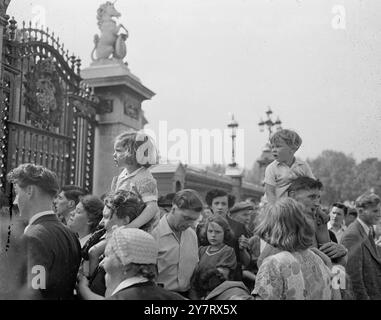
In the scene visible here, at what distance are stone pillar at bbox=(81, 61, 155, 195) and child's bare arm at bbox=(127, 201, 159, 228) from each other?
5.20 m

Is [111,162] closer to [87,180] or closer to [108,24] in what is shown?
[87,180]

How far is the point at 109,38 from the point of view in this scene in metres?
8.45

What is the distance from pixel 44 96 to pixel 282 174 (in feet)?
15.7

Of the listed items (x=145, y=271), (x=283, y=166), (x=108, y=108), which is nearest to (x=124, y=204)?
(x=145, y=271)

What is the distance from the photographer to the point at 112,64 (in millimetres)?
8344

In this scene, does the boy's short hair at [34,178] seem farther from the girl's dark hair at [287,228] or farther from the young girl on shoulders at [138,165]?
the girl's dark hair at [287,228]

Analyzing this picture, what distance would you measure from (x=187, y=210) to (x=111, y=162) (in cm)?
526

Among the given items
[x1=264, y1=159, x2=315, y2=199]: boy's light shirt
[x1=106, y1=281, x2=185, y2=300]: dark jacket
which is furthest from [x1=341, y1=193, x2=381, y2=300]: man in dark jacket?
[x1=106, y1=281, x2=185, y2=300]: dark jacket

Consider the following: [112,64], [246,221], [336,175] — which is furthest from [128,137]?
[336,175]

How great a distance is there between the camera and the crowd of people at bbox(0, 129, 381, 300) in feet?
6.97

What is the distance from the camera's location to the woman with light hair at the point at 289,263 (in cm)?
212

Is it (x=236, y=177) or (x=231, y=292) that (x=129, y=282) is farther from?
(x=236, y=177)

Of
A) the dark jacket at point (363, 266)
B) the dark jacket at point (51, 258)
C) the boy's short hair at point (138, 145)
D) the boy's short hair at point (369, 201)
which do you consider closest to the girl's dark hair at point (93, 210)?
the boy's short hair at point (138, 145)

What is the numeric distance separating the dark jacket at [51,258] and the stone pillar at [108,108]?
5632 mm
